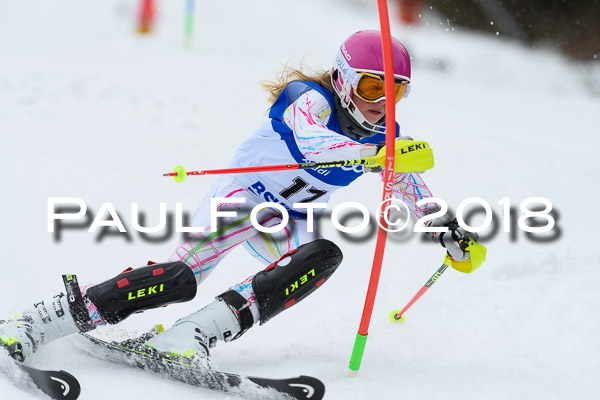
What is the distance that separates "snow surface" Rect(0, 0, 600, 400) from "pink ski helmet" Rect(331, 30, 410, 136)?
105 cm

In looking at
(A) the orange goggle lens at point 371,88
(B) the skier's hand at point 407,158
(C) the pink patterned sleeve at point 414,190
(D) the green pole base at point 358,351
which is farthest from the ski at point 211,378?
(A) the orange goggle lens at point 371,88

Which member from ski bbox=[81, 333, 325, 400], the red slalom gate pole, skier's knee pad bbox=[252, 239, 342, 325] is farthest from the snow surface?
skier's knee pad bbox=[252, 239, 342, 325]

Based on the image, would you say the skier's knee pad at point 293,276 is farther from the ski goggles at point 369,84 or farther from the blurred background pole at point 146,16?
the blurred background pole at point 146,16

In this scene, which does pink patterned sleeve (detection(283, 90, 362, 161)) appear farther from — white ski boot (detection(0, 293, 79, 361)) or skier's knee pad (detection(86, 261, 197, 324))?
white ski boot (detection(0, 293, 79, 361))

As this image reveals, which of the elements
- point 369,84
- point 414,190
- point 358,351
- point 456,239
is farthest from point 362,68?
point 358,351

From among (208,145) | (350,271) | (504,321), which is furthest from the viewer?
(208,145)

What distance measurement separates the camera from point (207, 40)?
37.6ft

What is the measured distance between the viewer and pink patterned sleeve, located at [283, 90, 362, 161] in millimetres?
2590

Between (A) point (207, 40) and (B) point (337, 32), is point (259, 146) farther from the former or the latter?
(B) point (337, 32)

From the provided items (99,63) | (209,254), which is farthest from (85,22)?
(209,254)

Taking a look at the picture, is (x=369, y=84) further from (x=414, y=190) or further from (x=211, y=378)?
(x=211, y=378)

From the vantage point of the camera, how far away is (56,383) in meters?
2.37

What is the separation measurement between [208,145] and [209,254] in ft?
10.5

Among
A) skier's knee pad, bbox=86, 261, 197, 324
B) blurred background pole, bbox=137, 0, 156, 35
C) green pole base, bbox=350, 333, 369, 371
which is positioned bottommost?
green pole base, bbox=350, 333, 369, 371
